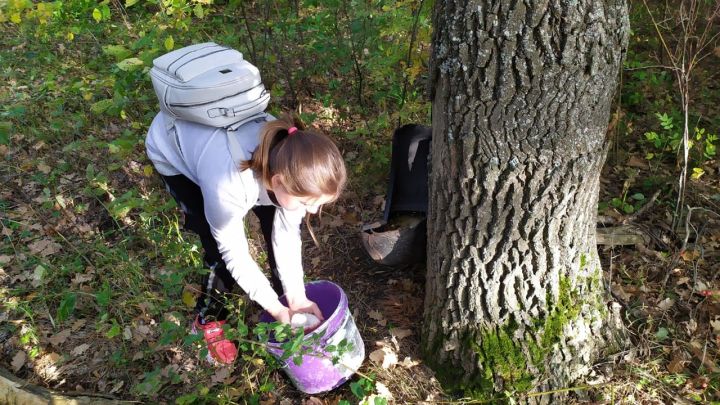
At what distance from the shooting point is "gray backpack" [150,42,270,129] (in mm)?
1862

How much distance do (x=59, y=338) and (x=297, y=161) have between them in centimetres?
222

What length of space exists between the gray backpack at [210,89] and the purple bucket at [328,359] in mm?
944

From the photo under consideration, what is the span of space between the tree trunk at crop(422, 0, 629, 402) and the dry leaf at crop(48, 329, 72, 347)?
2.19 meters

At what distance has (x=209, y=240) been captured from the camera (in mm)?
2422

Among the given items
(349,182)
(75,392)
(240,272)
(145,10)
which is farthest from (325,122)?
(145,10)

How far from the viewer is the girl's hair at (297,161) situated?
171 centimetres

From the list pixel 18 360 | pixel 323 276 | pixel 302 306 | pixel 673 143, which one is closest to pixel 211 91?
pixel 302 306

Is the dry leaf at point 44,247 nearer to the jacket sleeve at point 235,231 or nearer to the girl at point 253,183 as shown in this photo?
the girl at point 253,183

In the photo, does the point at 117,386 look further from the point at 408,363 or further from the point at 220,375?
the point at 408,363

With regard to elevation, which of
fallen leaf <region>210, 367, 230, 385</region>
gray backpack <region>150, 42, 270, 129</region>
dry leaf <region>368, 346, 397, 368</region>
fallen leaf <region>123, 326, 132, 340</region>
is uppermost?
gray backpack <region>150, 42, 270, 129</region>

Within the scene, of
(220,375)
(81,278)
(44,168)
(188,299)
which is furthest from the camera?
(44,168)

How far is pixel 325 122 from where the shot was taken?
4141 mm

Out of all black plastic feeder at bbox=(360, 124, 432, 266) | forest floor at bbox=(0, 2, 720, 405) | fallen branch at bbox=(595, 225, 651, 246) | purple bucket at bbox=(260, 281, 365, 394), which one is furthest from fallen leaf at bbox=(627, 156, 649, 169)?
purple bucket at bbox=(260, 281, 365, 394)

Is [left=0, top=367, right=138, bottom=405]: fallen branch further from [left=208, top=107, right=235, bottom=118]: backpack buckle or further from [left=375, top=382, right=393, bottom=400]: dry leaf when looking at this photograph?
[left=208, top=107, right=235, bottom=118]: backpack buckle
